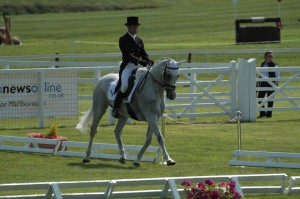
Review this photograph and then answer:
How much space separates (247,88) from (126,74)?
335 inches

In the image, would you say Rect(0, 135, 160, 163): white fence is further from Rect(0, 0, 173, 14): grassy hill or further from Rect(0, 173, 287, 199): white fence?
Rect(0, 0, 173, 14): grassy hill

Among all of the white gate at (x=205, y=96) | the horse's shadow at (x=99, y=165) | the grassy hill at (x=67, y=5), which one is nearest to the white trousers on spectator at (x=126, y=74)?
the horse's shadow at (x=99, y=165)

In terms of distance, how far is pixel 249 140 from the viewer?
21.8 meters

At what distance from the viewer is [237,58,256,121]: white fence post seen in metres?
26.3

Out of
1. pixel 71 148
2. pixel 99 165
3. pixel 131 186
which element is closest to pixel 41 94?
pixel 71 148

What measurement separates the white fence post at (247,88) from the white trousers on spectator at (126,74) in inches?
328

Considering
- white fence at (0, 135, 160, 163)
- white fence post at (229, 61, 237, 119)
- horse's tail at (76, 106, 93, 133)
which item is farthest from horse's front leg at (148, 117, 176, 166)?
white fence post at (229, 61, 237, 119)

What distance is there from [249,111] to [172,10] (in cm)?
6200

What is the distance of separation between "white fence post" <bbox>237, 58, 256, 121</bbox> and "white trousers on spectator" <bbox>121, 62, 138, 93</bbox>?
833 cm

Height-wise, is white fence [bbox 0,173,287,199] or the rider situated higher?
the rider

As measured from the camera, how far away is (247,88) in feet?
86.5

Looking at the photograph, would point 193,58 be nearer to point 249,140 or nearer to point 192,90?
point 192,90

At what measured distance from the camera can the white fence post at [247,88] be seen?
2628 cm

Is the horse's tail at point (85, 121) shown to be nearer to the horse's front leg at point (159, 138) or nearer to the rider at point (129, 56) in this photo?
the rider at point (129, 56)
